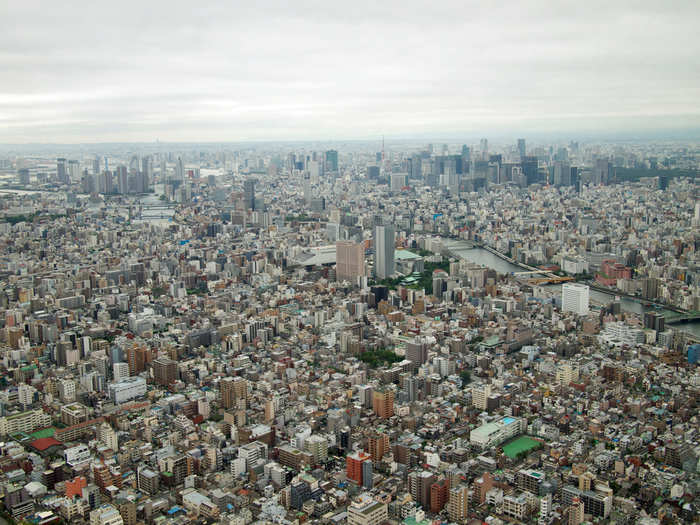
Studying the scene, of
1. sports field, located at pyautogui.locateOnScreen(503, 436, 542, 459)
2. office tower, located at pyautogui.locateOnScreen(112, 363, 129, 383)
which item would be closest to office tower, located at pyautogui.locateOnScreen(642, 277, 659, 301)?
sports field, located at pyautogui.locateOnScreen(503, 436, 542, 459)

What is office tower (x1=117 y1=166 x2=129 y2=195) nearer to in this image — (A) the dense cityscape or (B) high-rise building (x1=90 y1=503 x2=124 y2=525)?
(A) the dense cityscape

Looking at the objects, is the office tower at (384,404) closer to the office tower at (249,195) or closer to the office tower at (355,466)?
the office tower at (355,466)

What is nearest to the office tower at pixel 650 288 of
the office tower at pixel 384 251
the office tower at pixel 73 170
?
the office tower at pixel 384 251

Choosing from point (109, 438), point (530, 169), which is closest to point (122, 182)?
point (530, 169)

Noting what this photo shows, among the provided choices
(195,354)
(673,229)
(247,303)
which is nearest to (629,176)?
(673,229)

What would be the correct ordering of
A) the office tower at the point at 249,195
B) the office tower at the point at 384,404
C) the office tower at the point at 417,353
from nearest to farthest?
the office tower at the point at 384,404, the office tower at the point at 417,353, the office tower at the point at 249,195

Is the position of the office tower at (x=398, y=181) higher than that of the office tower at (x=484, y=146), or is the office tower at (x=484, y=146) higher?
the office tower at (x=484, y=146)

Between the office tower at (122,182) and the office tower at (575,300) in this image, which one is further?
the office tower at (122,182)
